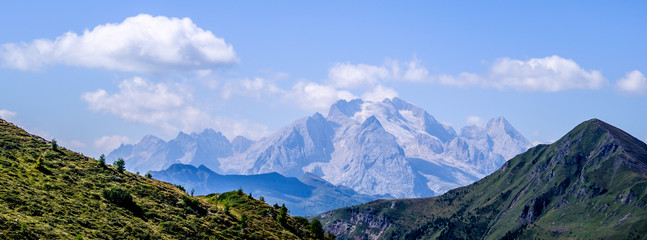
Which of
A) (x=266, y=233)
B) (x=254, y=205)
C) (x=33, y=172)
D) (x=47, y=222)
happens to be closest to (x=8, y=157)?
(x=33, y=172)

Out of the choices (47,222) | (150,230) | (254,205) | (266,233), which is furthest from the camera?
(254,205)

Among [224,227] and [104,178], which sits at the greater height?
[104,178]

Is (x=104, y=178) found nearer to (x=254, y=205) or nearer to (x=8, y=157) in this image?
(x=8, y=157)

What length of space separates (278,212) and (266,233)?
2207 cm

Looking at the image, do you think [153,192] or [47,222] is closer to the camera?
[47,222]

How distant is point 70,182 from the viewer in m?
78.8

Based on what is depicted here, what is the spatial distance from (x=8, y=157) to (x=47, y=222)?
73.6 ft

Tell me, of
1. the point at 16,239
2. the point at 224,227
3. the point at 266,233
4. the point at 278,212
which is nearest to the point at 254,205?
the point at 278,212

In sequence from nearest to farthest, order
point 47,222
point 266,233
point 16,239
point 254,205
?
point 16,239 → point 47,222 → point 266,233 → point 254,205

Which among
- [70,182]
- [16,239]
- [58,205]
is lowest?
[16,239]

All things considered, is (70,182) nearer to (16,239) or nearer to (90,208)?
(90,208)

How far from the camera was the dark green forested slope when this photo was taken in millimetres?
62438

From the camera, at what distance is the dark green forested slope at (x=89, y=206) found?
205 ft

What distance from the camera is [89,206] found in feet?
237
